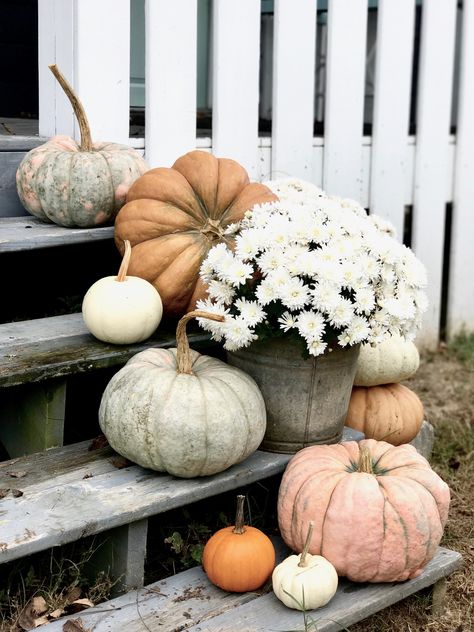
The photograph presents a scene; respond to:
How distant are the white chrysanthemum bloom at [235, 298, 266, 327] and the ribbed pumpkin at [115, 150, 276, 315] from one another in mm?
362

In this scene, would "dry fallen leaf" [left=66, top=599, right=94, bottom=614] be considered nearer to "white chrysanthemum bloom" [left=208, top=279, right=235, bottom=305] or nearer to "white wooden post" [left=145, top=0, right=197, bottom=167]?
"white chrysanthemum bloom" [left=208, top=279, right=235, bottom=305]

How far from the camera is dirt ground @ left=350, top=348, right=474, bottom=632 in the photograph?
251 centimetres

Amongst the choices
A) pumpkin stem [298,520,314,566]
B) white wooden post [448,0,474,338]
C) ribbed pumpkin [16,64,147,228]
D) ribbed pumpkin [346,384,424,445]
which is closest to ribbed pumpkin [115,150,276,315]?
ribbed pumpkin [16,64,147,228]

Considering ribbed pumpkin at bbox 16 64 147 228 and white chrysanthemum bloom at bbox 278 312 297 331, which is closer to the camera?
white chrysanthemum bloom at bbox 278 312 297 331

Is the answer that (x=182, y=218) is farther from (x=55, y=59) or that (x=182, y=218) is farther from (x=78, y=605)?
(x=78, y=605)

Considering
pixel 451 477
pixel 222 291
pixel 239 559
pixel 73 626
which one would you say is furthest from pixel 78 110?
pixel 451 477

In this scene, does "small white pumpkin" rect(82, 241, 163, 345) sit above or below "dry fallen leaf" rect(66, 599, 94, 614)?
above

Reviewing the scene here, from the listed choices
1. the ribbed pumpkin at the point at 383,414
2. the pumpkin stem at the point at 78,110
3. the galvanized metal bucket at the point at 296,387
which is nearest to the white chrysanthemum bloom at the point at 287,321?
the galvanized metal bucket at the point at 296,387

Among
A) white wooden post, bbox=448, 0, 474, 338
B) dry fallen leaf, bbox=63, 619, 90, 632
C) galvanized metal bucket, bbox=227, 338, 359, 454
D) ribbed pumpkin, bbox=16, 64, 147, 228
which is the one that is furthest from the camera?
white wooden post, bbox=448, 0, 474, 338

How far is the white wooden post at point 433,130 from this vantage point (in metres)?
4.67

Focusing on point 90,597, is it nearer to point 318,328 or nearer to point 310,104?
point 318,328

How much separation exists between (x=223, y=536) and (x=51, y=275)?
4.76ft

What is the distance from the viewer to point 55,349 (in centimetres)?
272

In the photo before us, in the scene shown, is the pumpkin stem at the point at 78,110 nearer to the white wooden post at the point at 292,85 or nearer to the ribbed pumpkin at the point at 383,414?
the white wooden post at the point at 292,85
